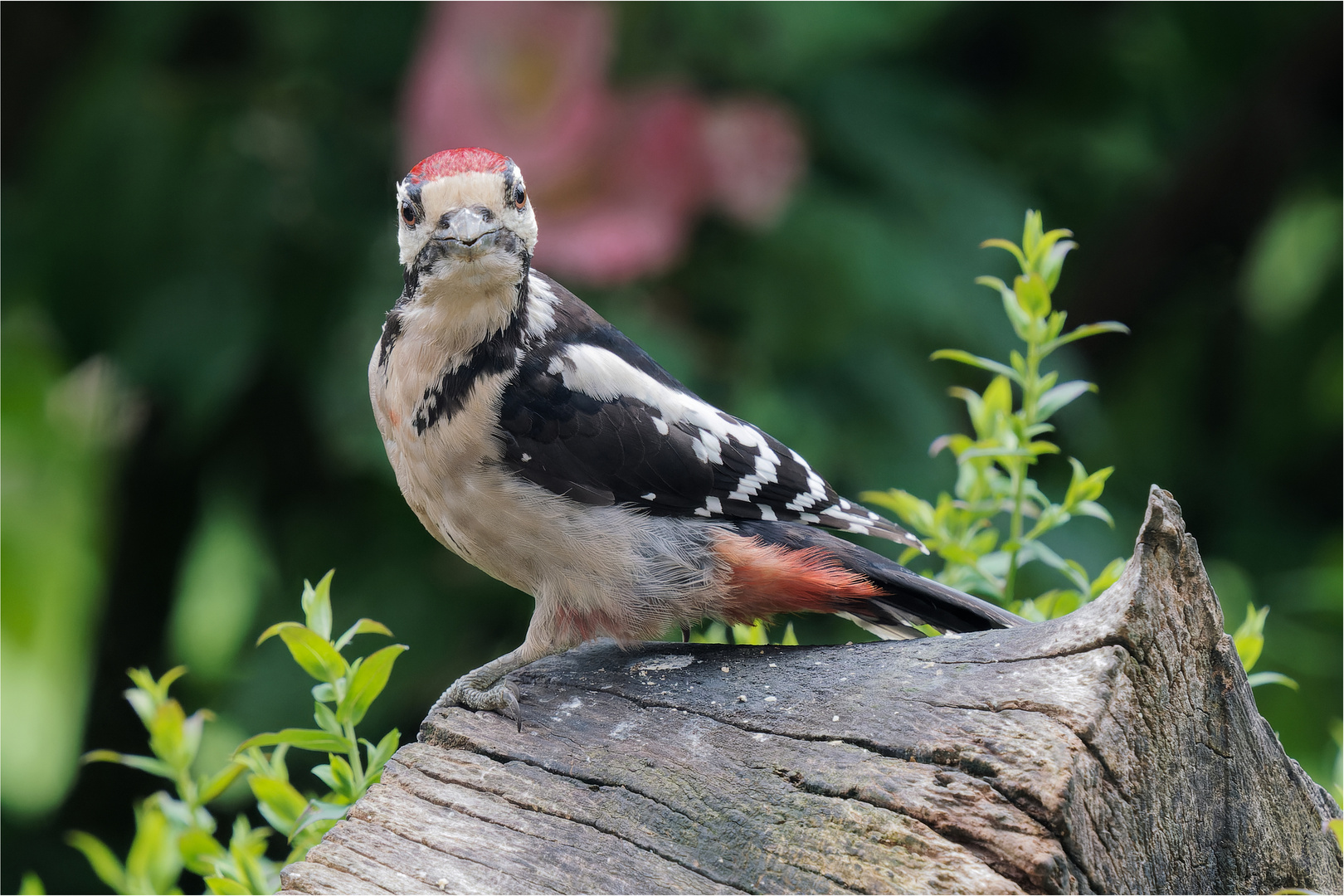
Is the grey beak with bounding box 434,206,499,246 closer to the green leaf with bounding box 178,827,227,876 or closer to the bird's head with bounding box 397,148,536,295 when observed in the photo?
the bird's head with bounding box 397,148,536,295

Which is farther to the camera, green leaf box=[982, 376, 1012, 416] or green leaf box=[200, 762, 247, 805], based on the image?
green leaf box=[982, 376, 1012, 416]

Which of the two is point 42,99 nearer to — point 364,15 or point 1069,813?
point 364,15

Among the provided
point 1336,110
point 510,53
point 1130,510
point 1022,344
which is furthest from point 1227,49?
point 510,53

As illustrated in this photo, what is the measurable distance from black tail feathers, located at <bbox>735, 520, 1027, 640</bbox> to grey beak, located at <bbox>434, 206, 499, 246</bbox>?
0.62m

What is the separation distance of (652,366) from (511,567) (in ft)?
1.44

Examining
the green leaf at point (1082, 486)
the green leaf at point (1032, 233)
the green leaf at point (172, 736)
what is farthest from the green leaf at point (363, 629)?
the green leaf at point (1032, 233)

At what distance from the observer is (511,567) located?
1.91 metres

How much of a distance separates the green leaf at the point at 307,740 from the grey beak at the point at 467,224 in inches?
29.4

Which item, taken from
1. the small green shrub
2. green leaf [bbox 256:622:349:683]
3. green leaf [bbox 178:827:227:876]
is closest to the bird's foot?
the small green shrub

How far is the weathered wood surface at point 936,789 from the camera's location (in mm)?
1207

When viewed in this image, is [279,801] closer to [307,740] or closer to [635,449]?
[307,740]

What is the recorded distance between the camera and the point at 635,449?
1866mm

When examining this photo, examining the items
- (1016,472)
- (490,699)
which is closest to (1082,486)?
(1016,472)

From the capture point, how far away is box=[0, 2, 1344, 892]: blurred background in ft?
8.64
